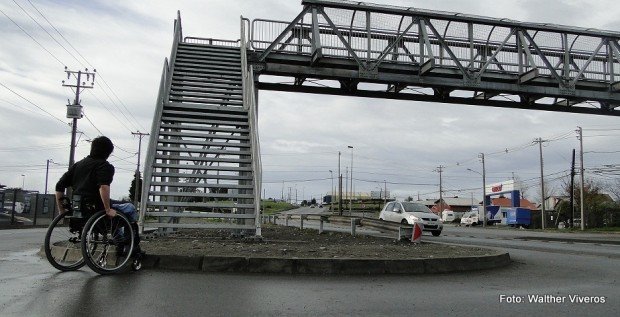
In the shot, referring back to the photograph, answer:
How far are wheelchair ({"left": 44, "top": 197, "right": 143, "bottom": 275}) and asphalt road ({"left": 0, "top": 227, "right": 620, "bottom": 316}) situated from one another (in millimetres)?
190

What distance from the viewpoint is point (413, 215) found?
21.3 meters

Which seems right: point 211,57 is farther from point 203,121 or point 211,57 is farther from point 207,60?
point 203,121

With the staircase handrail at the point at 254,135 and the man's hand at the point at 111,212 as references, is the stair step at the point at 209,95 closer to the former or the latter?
the staircase handrail at the point at 254,135

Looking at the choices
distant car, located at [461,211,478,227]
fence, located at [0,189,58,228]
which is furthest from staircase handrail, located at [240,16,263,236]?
distant car, located at [461,211,478,227]

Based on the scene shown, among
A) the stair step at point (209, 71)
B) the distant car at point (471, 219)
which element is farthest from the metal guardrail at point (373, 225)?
the distant car at point (471, 219)

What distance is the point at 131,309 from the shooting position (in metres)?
4.48

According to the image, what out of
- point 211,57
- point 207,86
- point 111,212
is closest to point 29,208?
point 211,57

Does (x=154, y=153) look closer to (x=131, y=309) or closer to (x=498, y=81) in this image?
(x=131, y=309)

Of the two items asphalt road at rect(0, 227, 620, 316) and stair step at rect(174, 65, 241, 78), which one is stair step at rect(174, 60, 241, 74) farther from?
asphalt road at rect(0, 227, 620, 316)

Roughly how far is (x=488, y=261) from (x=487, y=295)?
2990 millimetres

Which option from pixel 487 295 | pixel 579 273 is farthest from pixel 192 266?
pixel 579 273

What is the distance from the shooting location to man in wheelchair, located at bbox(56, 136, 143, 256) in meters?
6.09

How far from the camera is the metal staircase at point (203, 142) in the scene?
10047 millimetres

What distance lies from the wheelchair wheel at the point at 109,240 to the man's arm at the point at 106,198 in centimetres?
9
